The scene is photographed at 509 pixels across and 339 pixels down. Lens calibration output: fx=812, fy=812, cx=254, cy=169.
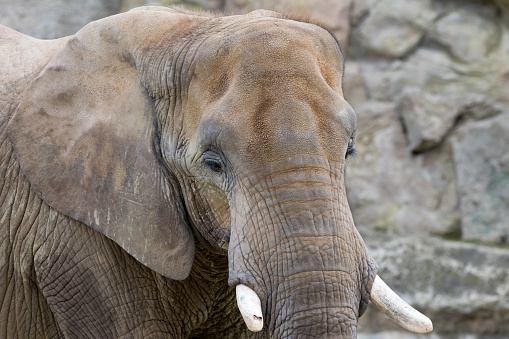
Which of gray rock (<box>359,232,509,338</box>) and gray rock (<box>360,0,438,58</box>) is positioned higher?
gray rock (<box>360,0,438,58</box>)

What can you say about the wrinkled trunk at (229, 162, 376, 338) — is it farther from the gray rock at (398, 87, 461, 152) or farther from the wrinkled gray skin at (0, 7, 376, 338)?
the gray rock at (398, 87, 461, 152)

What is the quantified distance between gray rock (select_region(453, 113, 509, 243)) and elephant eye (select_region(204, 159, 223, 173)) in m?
4.49

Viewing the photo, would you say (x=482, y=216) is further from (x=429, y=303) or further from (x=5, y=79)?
(x=5, y=79)

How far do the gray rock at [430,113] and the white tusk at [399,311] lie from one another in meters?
4.39

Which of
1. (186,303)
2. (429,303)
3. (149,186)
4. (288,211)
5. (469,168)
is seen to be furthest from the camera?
(469,168)

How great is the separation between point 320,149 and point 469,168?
454 cm

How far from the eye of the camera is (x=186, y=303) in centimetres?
343

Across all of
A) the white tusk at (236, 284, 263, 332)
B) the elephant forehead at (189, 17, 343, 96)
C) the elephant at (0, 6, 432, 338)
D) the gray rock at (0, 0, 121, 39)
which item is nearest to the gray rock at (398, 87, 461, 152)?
the gray rock at (0, 0, 121, 39)

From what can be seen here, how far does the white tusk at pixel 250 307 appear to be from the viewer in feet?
8.45

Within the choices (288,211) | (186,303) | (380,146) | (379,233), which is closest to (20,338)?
(186,303)

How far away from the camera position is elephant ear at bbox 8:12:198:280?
10.2ft

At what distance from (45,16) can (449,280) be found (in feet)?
13.9

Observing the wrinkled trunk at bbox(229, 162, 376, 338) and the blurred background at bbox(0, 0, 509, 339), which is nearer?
the wrinkled trunk at bbox(229, 162, 376, 338)

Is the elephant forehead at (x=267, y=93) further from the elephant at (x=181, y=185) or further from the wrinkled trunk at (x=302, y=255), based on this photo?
the wrinkled trunk at (x=302, y=255)
